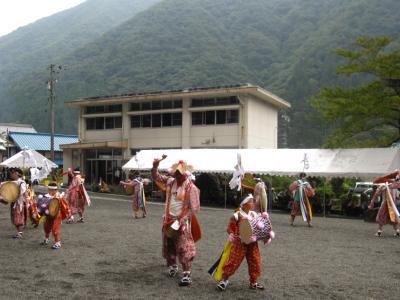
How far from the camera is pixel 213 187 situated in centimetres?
2678

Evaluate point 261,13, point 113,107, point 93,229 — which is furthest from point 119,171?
point 261,13

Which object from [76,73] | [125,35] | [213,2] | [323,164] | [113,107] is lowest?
[323,164]

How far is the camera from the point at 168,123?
3766 cm

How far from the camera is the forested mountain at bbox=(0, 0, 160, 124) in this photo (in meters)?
83.4

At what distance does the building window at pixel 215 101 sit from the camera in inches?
1373

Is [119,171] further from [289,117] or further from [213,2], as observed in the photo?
[213,2]

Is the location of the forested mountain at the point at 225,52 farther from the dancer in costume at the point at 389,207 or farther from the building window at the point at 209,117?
the dancer in costume at the point at 389,207

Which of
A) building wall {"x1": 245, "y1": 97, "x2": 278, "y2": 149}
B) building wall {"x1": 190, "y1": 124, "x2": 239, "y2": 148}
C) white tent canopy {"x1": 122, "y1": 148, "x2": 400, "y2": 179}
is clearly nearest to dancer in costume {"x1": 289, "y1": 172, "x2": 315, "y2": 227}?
white tent canopy {"x1": 122, "y1": 148, "x2": 400, "y2": 179}

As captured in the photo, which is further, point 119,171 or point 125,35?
point 125,35

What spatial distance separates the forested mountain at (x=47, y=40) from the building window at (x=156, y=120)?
39317 mm

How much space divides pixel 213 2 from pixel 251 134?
2913 inches

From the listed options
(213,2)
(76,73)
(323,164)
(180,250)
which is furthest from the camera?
(213,2)

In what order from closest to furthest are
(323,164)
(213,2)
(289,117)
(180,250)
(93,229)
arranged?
(180,250)
(93,229)
(323,164)
(289,117)
(213,2)

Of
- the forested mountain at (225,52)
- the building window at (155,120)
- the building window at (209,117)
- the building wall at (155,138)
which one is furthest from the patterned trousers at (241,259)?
the forested mountain at (225,52)
